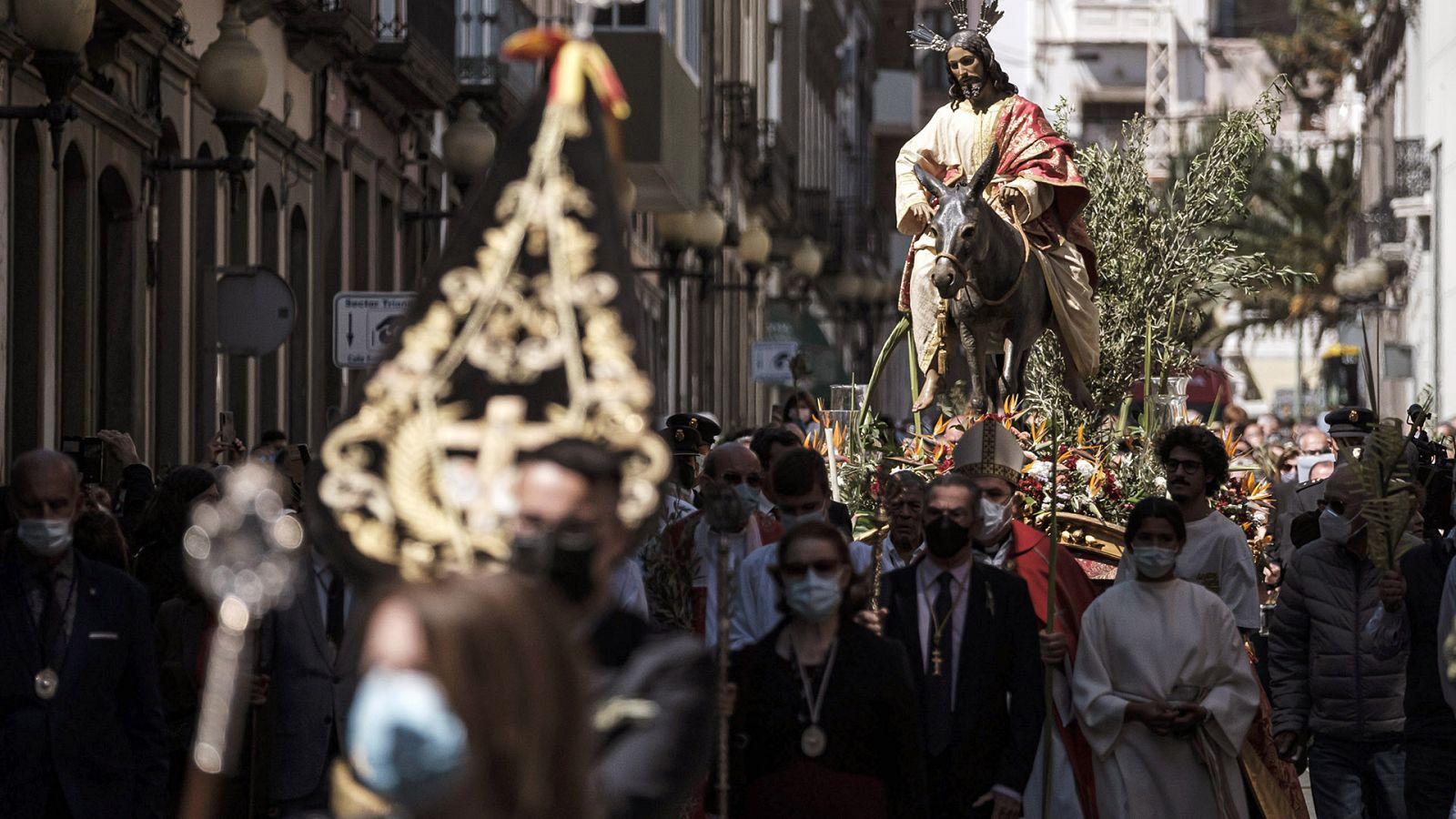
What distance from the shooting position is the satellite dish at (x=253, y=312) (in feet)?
54.3

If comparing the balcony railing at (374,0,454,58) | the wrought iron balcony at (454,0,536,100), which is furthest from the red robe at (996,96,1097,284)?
the wrought iron balcony at (454,0,536,100)

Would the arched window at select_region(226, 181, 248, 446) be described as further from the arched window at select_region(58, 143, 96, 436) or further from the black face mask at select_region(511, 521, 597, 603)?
the black face mask at select_region(511, 521, 597, 603)

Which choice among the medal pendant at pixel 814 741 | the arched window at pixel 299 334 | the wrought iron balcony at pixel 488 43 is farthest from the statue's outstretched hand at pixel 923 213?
the wrought iron balcony at pixel 488 43

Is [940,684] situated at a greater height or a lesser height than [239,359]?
lesser

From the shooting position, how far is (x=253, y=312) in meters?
16.6

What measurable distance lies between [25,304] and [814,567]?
10.6 meters

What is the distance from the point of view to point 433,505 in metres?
5.55

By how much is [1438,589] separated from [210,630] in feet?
13.4

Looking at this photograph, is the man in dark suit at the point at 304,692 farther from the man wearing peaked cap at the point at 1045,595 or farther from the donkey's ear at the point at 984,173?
the donkey's ear at the point at 984,173

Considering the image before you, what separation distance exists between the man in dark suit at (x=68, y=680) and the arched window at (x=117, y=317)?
34.2ft

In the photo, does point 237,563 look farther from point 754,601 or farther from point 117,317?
point 117,317

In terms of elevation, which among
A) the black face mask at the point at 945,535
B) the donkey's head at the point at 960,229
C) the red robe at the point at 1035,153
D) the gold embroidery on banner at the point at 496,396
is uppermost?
the red robe at the point at 1035,153

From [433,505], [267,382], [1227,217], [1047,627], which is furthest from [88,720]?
[267,382]

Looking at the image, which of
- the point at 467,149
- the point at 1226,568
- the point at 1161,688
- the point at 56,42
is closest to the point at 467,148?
the point at 467,149
